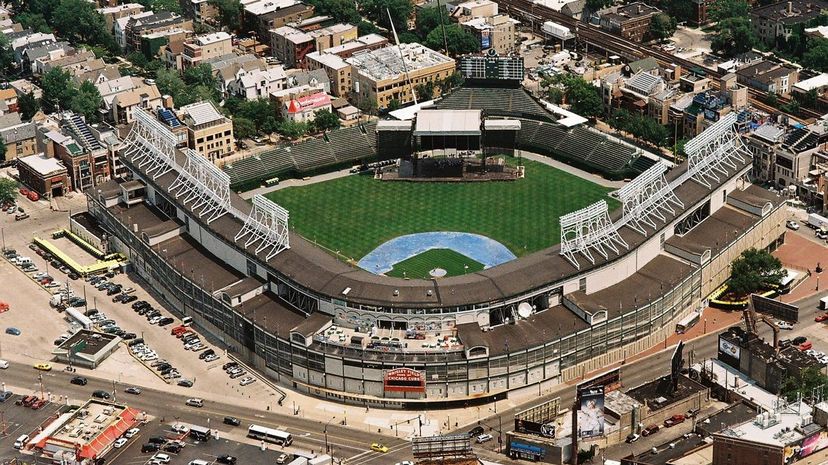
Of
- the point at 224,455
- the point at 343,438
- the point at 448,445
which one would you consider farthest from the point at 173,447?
the point at 448,445

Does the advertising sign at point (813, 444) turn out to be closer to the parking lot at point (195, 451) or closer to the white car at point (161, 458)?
the parking lot at point (195, 451)

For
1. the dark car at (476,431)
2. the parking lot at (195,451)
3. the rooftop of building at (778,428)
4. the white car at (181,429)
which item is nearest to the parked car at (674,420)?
the rooftop of building at (778,428)

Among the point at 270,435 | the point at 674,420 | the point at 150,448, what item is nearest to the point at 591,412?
the point at 674,420

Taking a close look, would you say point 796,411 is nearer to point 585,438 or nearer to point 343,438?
point 585,438

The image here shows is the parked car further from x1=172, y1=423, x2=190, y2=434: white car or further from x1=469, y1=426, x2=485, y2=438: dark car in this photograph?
x1=172, y1=423, x2=190, y2=434: white car

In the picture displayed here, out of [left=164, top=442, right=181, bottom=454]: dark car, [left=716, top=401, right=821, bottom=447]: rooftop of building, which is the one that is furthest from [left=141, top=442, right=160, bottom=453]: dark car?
[left=716, top=401, right=821, bottom=447]: rooftop of building
